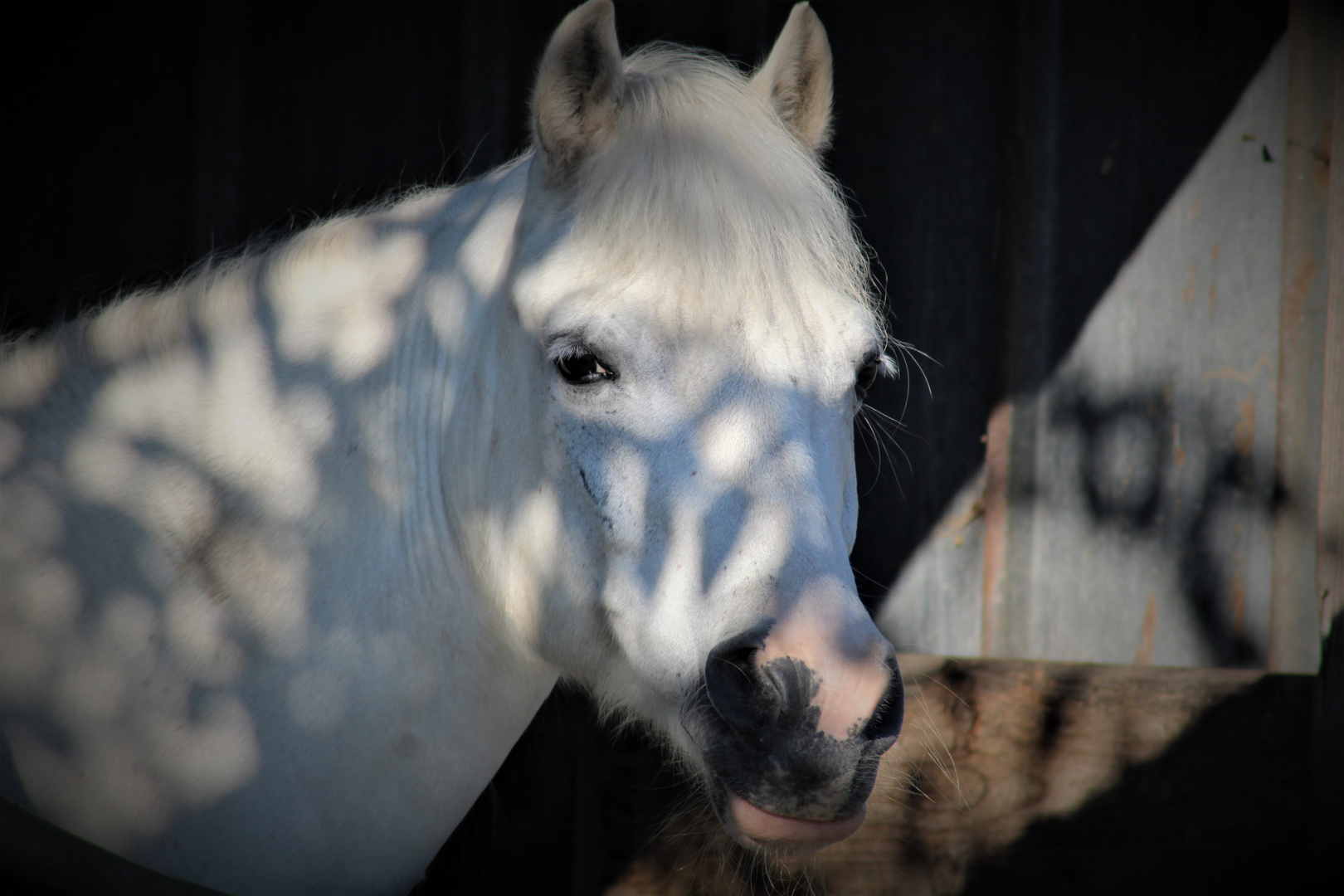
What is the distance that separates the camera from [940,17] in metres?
2.47

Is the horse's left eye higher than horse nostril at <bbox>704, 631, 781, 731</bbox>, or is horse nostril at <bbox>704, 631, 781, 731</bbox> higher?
the horse's left eye

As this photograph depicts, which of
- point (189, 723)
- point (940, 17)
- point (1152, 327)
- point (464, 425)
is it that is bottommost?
point (189, 723)

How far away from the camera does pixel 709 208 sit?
1.17 m

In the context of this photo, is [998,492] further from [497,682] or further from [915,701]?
[497,682]

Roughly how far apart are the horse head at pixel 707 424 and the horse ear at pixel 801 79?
0.46 ft

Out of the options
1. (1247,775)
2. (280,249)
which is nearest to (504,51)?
(280,249)

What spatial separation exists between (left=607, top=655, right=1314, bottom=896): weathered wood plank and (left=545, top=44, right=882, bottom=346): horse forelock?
2.69ft

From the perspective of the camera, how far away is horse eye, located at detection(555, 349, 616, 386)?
115cm

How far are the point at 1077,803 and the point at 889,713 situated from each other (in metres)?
0.74

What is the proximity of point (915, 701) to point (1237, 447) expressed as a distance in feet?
5.98

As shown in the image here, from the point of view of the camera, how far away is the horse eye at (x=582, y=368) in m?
1.15

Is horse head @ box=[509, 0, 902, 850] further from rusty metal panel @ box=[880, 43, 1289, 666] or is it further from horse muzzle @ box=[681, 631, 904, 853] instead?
Result: rusty metal panel @ box=[880, 43, 1289, 666]

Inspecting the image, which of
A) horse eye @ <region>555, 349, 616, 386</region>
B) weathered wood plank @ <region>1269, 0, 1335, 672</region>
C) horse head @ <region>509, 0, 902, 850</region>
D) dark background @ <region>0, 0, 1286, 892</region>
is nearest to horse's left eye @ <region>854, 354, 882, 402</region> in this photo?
horse head @ <region>509, 0, 902, 850</region>

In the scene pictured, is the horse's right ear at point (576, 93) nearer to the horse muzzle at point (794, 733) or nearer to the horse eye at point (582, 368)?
the horse eye at point (582, 368)
